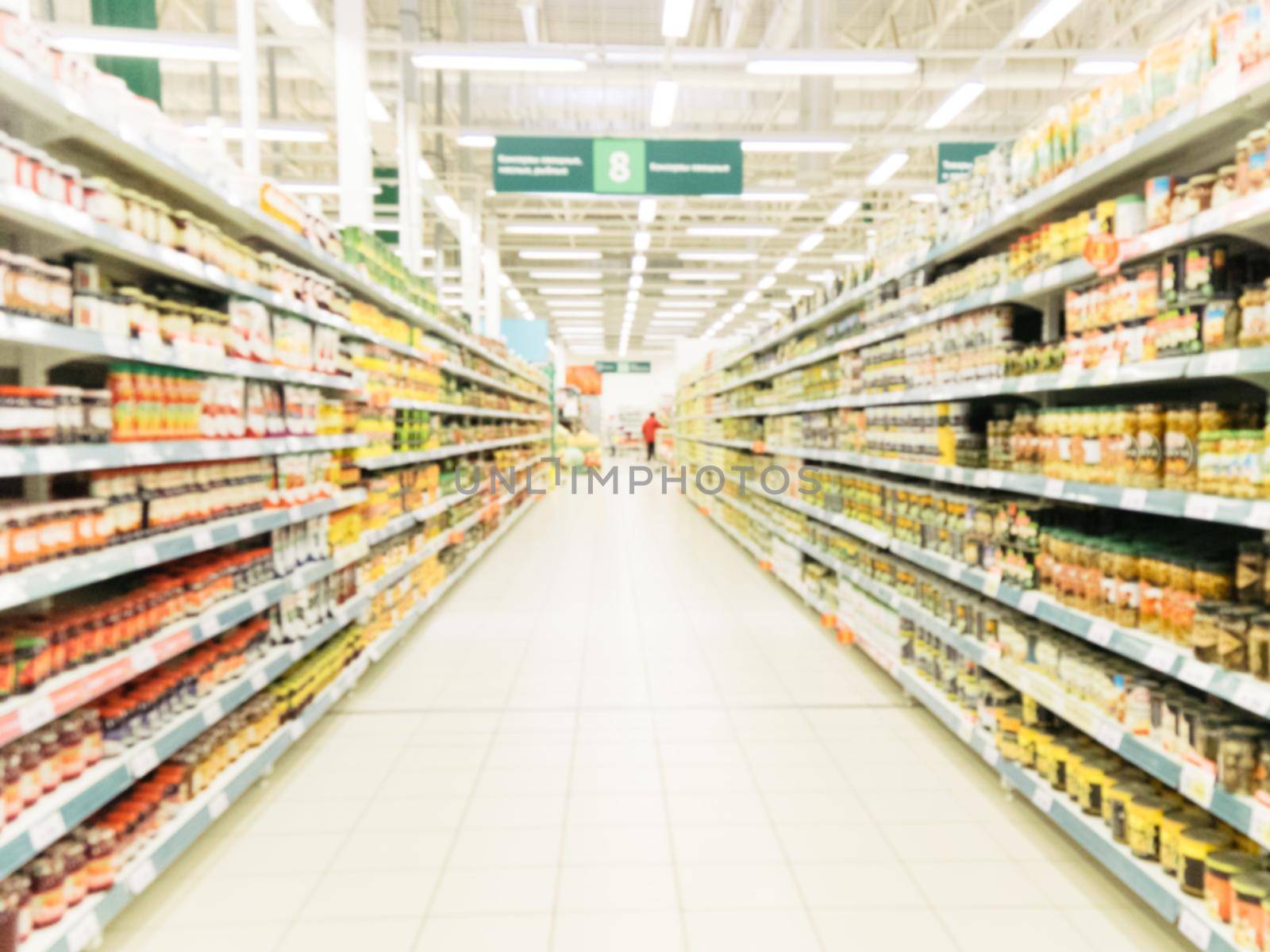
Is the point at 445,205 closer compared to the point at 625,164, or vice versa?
the point at 625,164

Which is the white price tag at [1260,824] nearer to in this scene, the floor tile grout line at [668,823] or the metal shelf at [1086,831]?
the metal shelf at [1086,831]

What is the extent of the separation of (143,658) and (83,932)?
684mm

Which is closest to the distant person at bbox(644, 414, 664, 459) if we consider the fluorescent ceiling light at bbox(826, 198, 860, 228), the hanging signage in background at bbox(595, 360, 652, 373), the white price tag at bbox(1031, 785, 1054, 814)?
the hanging signage in background at bbox(595, 360, 652, 373)

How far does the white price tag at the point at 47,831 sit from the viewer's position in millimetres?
1857

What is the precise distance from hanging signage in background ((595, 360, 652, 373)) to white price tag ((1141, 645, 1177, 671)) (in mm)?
31514

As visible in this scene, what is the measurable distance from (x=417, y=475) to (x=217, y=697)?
123 inches

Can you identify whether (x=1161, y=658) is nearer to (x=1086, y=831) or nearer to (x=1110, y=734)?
(x=1110, y=734)

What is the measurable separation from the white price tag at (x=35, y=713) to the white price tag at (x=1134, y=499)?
2.76 meters

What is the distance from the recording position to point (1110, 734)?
7.80ft

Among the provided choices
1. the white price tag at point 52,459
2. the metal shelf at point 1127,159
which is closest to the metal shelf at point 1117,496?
the metal shelf at point 1127,159

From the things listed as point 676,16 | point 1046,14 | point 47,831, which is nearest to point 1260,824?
point 47,831

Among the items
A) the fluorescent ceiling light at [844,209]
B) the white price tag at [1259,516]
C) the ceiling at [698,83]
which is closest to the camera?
the white price tag at [1259,516]

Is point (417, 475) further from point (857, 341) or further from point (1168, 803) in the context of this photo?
point (1168, 803)

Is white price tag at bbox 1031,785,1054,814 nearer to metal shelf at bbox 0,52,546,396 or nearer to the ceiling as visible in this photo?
metal shelf at bbox 0,52,546,396
